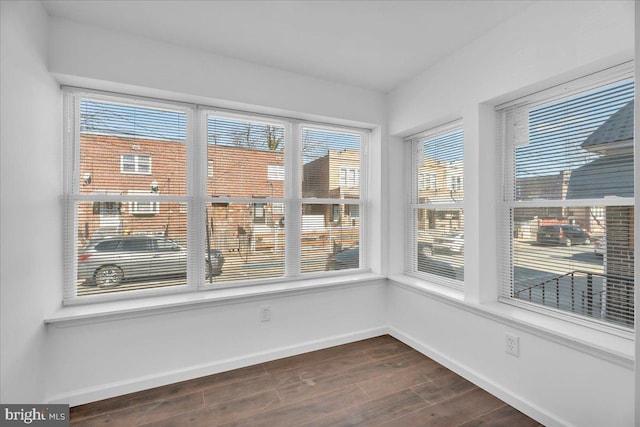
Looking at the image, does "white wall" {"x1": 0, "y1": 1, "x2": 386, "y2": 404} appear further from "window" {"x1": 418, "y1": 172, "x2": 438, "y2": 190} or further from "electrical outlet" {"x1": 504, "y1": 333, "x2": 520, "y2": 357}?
"electrical outlet" {"x1": 504, "y1": 333, "x2": 520, "y2": 357}

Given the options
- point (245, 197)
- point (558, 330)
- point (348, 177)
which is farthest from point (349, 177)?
point (558, 330)

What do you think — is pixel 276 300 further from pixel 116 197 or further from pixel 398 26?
pixel 398 26

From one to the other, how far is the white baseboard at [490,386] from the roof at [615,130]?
166 cm

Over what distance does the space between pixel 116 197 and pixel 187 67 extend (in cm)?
116

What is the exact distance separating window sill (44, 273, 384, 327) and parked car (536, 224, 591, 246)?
62.5 inches

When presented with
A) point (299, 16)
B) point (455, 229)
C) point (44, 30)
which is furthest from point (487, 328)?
point (44, 30)

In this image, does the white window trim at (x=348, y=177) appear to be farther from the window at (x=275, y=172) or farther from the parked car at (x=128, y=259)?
the parked car at (x=128, y=259)

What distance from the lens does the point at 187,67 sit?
2.47m

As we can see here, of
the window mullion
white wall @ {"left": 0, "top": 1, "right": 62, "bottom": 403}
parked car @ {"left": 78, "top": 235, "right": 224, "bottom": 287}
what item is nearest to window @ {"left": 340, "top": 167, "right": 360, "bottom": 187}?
the window mullion

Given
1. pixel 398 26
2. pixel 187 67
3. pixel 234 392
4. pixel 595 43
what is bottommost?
pixel 234 392

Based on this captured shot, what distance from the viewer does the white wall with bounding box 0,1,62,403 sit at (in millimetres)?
1620

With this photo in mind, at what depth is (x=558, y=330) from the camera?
72.8 inches

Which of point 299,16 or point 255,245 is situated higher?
point 299,16

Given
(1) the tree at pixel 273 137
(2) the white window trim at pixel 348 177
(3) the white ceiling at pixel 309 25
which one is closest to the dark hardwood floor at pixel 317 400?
(2) the white window trim at pixel 348 177
